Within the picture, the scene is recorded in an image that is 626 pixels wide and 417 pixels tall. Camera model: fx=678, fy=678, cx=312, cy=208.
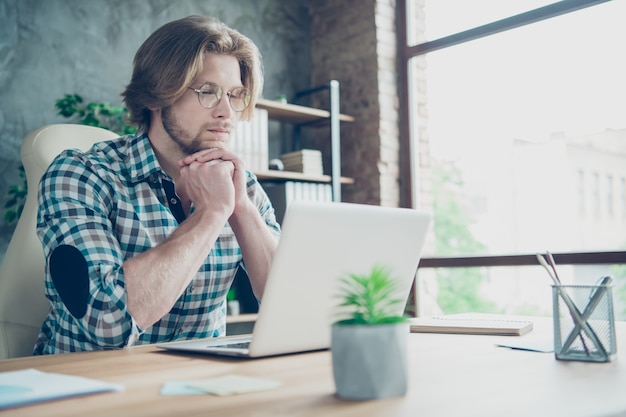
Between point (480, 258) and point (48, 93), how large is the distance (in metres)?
2.32

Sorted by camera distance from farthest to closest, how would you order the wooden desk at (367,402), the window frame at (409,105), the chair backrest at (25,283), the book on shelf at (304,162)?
the book on shelf at (304,162)
the window frame at (409,105)
the chair backrest at (25,283)
the wooden desk at (367,402)

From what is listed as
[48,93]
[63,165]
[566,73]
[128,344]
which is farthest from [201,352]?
[566,73]

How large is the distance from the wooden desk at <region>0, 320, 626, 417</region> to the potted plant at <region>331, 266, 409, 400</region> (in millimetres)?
16

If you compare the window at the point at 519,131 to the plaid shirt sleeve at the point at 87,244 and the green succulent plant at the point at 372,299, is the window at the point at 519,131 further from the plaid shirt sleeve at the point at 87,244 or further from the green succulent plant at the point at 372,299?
the green succulent plant at the point at 372,299

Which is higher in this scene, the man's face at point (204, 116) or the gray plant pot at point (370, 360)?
the man's face at point (204, 116)

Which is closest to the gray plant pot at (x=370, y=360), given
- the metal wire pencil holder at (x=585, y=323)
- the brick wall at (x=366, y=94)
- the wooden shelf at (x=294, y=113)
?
the metal wire pencil holder at (x=585, y=323)

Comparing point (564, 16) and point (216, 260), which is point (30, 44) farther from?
point (564, 16)

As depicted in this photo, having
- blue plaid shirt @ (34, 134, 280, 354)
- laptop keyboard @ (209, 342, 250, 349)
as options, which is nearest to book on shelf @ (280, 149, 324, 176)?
blue plaid shirt @ (34, 134, 280, 354)

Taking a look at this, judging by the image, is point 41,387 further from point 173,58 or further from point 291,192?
point 291,192

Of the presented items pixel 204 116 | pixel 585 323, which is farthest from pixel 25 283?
pixel 585 323

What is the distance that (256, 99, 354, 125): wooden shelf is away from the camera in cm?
357

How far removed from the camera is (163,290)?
4.13 ft

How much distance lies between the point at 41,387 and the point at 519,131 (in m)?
3.23

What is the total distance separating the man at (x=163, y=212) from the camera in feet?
4.04
